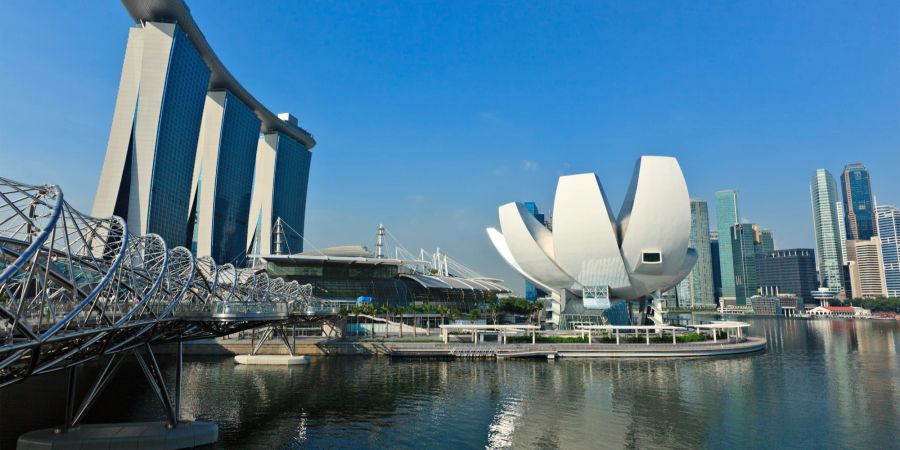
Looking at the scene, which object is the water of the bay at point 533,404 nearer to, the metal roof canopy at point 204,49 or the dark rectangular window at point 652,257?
the dark rectangular window at point 652,257

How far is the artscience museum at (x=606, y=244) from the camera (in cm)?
5781

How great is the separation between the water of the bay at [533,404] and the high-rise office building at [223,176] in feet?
221

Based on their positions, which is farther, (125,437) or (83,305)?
(125,437)

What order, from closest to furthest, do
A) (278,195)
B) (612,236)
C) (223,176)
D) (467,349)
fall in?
(467,349), (612,236), (223,176), (278,195)

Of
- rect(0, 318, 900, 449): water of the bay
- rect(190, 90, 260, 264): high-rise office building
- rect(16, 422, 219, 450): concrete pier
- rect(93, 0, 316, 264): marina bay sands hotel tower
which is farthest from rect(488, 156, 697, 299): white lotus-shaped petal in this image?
rect(190, 90, 260, 264): high-rise office building

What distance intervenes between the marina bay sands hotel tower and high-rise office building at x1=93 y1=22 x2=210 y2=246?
0.14 meters

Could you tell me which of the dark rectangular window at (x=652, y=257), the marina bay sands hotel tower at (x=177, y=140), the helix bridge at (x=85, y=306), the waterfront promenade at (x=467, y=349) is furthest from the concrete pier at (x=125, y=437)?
the marina bay sands hotel tower at (x=177, y=140)

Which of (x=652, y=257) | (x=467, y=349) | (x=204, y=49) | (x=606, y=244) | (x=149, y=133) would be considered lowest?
(x=467, y=349)

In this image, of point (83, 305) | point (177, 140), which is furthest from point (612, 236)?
point (177, 140)

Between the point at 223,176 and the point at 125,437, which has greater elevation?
the point at 223,176

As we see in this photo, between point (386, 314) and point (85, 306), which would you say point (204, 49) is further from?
point (85, 306)

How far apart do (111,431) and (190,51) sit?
79.7 m

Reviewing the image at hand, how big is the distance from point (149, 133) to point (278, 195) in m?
55.4

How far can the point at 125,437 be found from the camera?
20.3m
